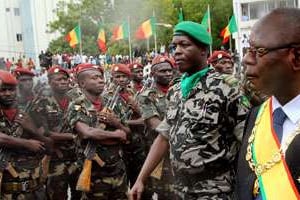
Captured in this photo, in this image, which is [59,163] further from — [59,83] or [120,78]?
[120,78]

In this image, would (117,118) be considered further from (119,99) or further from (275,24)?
(275,24)

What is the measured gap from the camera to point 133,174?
6938 millimetres

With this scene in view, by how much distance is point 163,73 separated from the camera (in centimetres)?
652

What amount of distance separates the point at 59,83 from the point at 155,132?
1.56 meters

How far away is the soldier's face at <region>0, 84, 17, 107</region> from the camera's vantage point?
5.21 meters

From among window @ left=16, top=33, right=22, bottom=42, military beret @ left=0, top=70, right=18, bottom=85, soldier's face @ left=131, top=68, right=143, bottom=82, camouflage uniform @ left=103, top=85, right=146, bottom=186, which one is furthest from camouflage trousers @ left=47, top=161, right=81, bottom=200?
window @ left=16, top=33, right=22, bottom=42

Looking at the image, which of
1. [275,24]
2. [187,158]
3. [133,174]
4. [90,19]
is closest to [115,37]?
[133,174]

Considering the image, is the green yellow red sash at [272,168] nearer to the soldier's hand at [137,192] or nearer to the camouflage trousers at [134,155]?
the soldier's hand at [137,192]

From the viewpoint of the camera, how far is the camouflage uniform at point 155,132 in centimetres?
587

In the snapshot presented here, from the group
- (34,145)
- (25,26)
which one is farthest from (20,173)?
(25,26)

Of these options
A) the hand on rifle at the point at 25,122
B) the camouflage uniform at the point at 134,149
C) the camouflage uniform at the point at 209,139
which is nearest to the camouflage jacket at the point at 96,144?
the hand on rifle at the point at 25,122

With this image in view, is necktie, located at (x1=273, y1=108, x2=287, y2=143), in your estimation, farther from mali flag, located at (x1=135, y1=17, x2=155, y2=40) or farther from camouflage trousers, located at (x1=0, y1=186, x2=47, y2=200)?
mali flag, located at (x1=135, y1=17, x2=155, y2=40)

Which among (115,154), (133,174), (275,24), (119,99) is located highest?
(275,24)

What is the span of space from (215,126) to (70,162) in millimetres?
3240
